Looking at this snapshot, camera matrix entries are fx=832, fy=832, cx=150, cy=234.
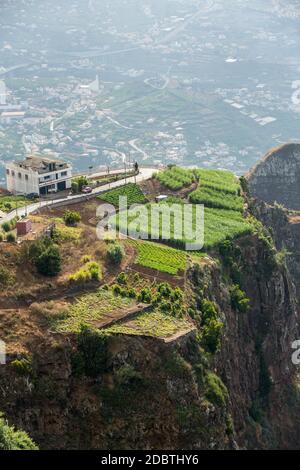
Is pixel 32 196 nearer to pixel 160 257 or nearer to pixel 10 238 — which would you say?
pixel 160 257

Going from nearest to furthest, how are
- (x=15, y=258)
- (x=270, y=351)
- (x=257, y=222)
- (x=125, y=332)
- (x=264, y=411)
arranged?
1. (x=125, y=332)
2. (x=15, y=258)
3. (x=264, y=411)
4. (x=270, y=351)
5. (x=257, y=222)

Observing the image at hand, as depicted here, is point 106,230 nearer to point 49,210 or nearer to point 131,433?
point 49,210

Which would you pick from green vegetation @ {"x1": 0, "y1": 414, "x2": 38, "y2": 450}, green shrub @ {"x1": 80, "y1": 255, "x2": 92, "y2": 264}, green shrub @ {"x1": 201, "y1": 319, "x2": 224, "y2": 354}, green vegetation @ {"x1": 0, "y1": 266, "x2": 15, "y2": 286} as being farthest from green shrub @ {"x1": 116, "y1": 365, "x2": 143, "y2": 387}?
green shrub @ {"x1": 80, "y1": 255, "x2": 92, "y2": 264}

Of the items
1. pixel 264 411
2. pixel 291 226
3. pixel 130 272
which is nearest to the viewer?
pixel 130 272

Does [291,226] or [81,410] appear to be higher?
[81,410]

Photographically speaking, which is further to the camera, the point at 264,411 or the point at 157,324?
the point at 264,411

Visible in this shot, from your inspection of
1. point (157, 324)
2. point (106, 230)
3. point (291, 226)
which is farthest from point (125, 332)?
point (291, 226)
